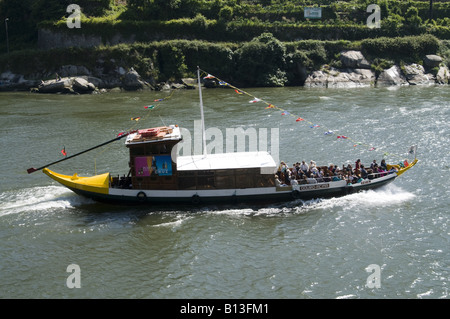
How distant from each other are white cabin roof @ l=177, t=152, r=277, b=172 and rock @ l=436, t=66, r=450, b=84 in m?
50.4

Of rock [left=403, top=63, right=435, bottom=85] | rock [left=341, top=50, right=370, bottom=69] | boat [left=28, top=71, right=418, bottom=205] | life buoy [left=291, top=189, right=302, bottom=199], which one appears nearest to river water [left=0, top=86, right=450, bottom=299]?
life buoy [left=291, top=189, right=302, bottom=199]

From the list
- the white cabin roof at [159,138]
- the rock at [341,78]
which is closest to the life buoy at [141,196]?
the white cabin roof at [159,138]

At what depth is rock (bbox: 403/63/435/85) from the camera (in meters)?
69.9

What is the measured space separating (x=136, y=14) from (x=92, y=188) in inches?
2110

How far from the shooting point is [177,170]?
2802 centimetres

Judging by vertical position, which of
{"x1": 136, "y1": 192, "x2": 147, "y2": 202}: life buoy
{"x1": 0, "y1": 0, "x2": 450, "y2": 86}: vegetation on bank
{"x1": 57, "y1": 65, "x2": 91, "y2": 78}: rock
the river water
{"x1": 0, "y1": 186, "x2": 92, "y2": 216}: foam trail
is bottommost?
the river water

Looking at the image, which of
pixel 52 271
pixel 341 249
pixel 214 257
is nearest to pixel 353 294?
pixel 341 249

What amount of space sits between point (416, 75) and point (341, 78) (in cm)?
1107

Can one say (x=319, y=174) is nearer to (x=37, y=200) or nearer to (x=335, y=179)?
(x=335, y=179)

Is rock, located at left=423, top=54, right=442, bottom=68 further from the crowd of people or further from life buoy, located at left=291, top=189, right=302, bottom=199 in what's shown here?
life buoy, located at left=291, top=189, right=302, bottom=199

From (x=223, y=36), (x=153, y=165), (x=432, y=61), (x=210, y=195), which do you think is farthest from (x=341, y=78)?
(x=153, y=165)

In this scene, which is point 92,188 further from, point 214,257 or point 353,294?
point 353,294
